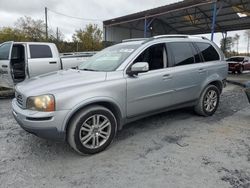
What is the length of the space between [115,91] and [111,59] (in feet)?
2.89

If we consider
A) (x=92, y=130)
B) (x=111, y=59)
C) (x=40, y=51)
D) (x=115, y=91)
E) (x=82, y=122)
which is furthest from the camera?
(x=40, y=51)

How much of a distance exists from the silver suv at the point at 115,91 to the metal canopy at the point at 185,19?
37.5ft

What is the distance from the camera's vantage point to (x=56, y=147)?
13.2ft

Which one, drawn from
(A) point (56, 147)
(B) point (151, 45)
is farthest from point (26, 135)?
(B) point (151, 45)

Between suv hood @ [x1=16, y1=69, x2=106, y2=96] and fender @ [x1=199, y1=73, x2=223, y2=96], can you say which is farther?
fender @ [x1=199, y1=73, x2=223, y2=96]

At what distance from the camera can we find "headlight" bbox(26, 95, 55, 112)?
→ 3.33 metres

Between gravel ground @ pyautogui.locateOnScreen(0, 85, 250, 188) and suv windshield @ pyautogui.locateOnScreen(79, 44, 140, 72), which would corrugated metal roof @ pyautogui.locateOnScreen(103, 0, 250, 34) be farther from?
gravel ground @ pyautogui.locateOnScreen(0, 85, 250, 188)

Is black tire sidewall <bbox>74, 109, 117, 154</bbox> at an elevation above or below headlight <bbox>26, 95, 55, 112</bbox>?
below

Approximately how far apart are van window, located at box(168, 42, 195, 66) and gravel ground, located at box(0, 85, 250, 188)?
4.33 ft

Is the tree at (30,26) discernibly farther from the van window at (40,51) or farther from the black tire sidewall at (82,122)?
the black tire sidewall at (82,122)

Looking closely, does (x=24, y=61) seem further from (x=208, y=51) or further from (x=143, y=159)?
(x=143, y=159)

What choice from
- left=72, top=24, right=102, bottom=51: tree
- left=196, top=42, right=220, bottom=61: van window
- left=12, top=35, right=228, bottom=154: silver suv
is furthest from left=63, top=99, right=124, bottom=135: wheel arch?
left=72, top=24, right=102, bottom=51: tree

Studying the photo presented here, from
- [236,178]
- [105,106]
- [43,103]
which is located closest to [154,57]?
[105,106]

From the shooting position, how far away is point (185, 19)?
2539 cm
